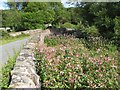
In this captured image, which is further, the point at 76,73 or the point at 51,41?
the point at 51,41

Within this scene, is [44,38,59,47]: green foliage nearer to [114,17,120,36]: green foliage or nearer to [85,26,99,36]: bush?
[85,26,99,36]: bush

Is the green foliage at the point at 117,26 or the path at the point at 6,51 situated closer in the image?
the path at the point at 6,51

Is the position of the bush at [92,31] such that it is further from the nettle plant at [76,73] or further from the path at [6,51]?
the nettle plant at [76,73]

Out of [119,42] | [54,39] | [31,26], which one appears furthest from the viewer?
[31,26]

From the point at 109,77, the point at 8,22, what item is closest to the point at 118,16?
the point at 109,77

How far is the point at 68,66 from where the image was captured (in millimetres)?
6715

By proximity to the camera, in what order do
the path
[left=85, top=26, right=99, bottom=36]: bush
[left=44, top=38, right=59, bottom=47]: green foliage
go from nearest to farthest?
the path, [left=44, top=38, right=59, bottom=47]: green foliage, [left=85, top=26, right=99, bottom=36]: bush

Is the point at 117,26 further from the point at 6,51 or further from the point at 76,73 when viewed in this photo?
the point at 76,73

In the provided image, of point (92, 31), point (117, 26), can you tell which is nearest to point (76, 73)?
point (117, 26)

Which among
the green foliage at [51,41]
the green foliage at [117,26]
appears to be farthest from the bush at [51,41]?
the green foliage at [117,26]

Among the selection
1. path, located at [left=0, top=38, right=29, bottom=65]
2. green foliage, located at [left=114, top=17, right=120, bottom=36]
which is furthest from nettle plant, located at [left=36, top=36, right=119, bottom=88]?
green foliage, located at [left=114, top=17, right=120, bottom=36]

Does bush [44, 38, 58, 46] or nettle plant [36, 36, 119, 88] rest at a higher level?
nettle plant [36, 36, 119, 88]

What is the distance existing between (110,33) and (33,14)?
84.4ft

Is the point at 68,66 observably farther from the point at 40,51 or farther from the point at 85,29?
the point at 85,29
